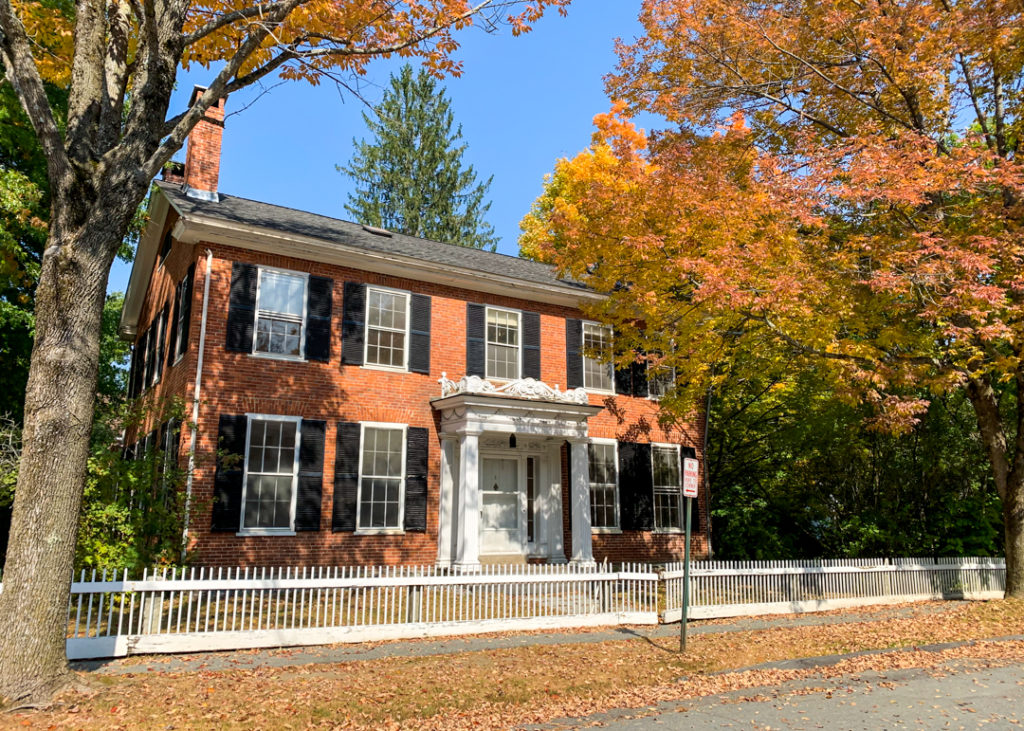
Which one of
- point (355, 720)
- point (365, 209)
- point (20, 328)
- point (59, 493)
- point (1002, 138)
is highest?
point (365, 209)

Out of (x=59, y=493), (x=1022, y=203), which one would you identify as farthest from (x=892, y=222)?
(x=59, y=493)

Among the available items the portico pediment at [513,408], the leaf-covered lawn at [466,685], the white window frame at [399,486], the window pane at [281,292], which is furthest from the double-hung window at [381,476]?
the leaf-covered lawn at [466,685]

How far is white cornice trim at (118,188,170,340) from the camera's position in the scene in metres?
17.2

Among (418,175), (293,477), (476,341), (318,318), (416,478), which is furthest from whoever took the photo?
(418,175)

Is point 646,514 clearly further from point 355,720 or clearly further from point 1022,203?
point 355,720

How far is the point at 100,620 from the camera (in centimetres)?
821

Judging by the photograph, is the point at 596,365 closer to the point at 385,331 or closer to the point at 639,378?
the point at 639,378

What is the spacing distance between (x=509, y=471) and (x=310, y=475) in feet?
14.9

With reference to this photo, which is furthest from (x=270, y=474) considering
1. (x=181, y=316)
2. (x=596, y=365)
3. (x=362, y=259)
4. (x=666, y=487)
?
(x=666, y=487)

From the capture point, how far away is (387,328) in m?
15.2

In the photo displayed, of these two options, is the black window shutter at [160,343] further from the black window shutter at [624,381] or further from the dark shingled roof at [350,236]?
the black window shutter at [624,381]

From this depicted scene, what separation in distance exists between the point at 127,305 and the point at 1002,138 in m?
21.6

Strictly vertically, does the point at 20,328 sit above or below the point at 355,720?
above

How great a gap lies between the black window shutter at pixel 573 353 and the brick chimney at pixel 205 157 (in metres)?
8.45
